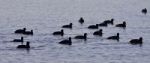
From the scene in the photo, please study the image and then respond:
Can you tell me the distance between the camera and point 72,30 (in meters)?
77.6

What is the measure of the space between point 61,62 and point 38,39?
12155mm

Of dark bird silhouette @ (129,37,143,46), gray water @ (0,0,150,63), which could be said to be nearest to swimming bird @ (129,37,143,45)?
dark bird silhouette @ (129,37,143,46)

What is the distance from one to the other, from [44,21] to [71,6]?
24167 mm

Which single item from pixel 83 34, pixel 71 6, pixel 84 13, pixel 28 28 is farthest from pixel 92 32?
pixel 71 6

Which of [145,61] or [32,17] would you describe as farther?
[32,17]

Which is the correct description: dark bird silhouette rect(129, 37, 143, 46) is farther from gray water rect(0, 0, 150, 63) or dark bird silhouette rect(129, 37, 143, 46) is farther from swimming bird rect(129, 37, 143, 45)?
gray water rect(0, 0, 150, 63)

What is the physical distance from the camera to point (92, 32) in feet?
249

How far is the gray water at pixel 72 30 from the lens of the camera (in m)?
60.6

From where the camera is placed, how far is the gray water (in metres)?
60.6

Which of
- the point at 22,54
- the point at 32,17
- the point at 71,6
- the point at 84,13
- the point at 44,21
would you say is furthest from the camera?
the point at 71,6

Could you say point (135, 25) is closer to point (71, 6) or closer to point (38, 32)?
point (38, 32)

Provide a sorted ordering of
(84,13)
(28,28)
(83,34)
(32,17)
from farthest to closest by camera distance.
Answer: (84,13)
(32,17)
(28,28)
(83,34)

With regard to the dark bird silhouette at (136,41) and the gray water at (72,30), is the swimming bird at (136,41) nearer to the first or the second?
the dark bird silhouette at (136,41)

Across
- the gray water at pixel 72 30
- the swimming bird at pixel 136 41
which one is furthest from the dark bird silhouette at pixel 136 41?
the gray water at pixel 72 30
